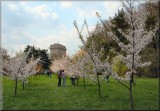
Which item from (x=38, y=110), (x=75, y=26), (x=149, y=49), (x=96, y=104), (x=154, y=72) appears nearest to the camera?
(x=38, y=110)

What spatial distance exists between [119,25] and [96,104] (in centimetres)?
2088

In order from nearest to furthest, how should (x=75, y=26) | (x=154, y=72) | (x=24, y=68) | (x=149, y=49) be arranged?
(x=75, y=26)
(x=24, y=68)
(x=149, y=49)
(x=154, y=72)

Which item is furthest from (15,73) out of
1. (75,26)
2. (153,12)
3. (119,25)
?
(153,12)

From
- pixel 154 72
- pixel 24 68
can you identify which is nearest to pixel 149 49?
pixel 154 72

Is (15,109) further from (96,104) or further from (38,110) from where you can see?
(96,104)

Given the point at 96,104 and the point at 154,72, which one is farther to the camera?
the point at 154,72

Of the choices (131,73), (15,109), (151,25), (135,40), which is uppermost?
(151,25)

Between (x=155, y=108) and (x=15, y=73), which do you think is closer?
(x=155, y=108)

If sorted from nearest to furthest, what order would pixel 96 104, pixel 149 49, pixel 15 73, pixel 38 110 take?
pixel 38 110 → pixel 96 104 → pixel 15 73 → pixel 149 49

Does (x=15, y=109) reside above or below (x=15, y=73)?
below

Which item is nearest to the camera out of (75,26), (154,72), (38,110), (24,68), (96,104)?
(38,110)

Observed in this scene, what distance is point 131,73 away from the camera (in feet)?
53.4

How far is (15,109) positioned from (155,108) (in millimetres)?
6365

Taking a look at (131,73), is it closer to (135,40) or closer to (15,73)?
(135,40)
